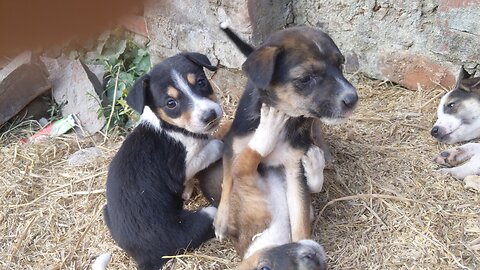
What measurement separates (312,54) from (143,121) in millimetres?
1110

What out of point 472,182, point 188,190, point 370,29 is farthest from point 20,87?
point 472,182

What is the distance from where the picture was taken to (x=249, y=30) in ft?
12.0

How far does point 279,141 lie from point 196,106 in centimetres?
46

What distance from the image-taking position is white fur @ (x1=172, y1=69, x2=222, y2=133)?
279cm

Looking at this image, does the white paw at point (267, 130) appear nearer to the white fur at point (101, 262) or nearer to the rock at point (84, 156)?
the white fur at point (101, 262)

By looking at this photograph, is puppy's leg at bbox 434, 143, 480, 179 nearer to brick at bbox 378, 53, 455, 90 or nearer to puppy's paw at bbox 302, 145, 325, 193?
brick at bbox 378, 53, 455, 90

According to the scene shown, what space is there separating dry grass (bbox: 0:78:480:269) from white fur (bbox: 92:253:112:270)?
91 millimetres

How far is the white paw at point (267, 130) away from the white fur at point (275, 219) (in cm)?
19

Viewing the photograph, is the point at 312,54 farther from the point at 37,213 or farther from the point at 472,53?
the point at 37,213

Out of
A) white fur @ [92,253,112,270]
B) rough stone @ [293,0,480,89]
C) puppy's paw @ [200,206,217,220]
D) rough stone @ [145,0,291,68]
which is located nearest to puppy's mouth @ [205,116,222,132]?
puppy's paw @ [200,206,217,220]

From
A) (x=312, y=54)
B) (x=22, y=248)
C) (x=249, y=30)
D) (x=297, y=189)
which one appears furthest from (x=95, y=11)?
(x=249, y=30)

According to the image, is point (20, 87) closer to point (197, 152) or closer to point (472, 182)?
point (197, 152)

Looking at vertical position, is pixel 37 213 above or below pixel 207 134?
below

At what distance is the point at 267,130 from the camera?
260cm
